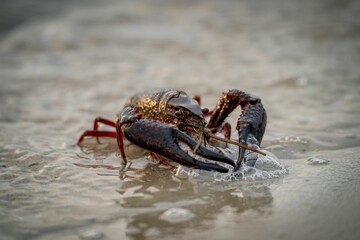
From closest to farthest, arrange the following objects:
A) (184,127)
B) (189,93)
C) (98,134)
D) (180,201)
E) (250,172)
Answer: (180,201), (250,172), (184,127), (98,134), (189,93)

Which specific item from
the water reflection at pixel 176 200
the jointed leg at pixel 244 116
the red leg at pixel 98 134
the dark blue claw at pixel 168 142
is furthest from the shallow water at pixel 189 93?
the jointed leg at pixel 244 116

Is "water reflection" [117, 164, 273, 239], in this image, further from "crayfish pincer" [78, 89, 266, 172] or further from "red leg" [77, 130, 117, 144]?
"red leg" [77, 130, 117, 144]

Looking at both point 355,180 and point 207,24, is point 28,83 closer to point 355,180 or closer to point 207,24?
point 207,24

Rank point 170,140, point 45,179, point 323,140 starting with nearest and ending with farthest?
point 170,140 < point 45,179 < point 323,140

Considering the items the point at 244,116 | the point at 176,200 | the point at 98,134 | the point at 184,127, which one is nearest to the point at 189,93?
the point at 98,134

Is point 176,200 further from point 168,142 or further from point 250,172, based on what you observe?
point 250,172

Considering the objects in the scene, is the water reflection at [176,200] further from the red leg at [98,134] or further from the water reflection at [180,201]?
the red leg at [98,134]

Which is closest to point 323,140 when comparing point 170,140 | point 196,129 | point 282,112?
point 282,112
